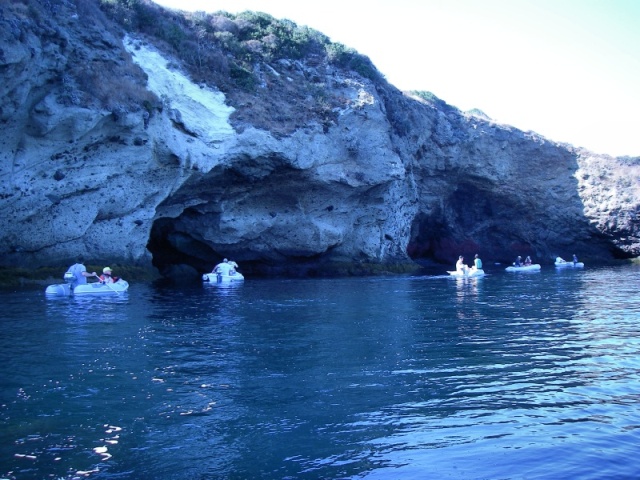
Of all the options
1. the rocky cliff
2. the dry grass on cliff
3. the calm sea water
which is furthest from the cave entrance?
the calm sea water

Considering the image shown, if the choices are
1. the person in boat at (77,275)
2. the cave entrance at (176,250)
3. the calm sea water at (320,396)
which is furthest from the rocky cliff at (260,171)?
the calm sea water at (320,396)

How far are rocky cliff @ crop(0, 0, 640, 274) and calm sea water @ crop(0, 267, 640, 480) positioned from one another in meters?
10.2

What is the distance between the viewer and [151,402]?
360 inches

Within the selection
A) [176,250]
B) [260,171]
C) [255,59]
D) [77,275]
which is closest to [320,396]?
[77,275]

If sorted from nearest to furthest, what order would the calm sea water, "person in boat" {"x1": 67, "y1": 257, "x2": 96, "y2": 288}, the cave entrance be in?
the calm sea water, "person in boat" {"x1": 67, "y1": 257, "x2": 96, "y2": 288}, the cave entrance

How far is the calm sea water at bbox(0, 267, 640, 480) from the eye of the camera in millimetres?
6879

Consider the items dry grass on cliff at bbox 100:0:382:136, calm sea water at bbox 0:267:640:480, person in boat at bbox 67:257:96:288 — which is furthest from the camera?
dry grass on cliff at bbox 100:0:382:136

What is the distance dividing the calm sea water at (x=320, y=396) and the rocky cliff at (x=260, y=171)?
10.2 m

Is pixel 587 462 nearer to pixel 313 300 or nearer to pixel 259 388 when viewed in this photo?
pixel 259 388

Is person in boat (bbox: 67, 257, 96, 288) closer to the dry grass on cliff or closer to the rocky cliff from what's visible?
the rocky cliff

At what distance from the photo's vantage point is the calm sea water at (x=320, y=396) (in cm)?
688

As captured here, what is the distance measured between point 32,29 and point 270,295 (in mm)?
14208

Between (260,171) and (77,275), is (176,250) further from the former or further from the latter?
(77,275)

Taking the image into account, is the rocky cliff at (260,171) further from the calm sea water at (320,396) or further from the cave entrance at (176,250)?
the calm sea water at (320,396)
